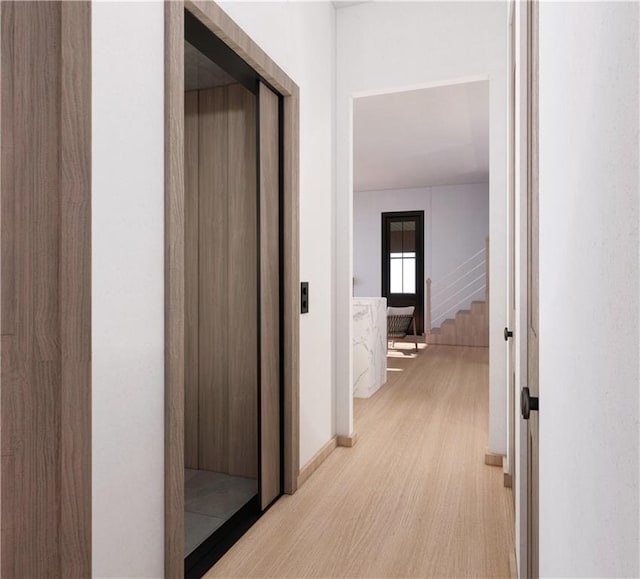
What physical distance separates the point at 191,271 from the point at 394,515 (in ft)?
5.42

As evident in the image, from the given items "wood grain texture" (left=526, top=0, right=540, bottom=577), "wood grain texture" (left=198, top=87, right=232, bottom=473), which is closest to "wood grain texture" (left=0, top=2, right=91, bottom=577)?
"wood grain texture" (left=526, top=0, right=540, bottom=577)

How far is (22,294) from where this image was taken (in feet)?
3.65

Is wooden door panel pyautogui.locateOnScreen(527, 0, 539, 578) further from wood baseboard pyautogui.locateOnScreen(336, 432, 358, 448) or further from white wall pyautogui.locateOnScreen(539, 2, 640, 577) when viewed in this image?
wood baseboard pyautogui.locateOnScreen(336, 432, 358, 448)

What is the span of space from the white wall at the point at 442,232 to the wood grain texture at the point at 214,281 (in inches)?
282

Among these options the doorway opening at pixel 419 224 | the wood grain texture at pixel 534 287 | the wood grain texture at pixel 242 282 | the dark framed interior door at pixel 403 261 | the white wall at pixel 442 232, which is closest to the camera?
the wood grain texture at pixel 534 287

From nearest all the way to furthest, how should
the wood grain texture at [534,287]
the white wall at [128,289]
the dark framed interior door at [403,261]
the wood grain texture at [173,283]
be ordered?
the wood grain texture at [534,287]
the white wall at [128,289]
the wood grain texture at [173,283]
the dark framed interior door at [403,261]

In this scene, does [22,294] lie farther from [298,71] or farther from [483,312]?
[483,312]

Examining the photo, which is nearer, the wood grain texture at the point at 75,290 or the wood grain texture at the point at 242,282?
the wood grain texture at the point at 75,290

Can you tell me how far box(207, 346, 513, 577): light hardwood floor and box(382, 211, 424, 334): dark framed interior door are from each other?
19.7 feet

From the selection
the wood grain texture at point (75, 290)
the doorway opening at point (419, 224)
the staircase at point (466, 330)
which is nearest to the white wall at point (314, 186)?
the wood grain texture at point (75, 290)

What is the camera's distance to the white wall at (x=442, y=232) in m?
9.16

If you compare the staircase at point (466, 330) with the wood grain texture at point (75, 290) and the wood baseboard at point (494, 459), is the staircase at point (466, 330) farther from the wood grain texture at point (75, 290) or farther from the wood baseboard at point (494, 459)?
the wood grain texture at point (75, 290)

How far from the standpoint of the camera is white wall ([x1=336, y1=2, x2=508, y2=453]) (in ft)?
9.52

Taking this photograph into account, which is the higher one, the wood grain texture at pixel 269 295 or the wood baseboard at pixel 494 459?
the wood grain texture at pixel 269 295
